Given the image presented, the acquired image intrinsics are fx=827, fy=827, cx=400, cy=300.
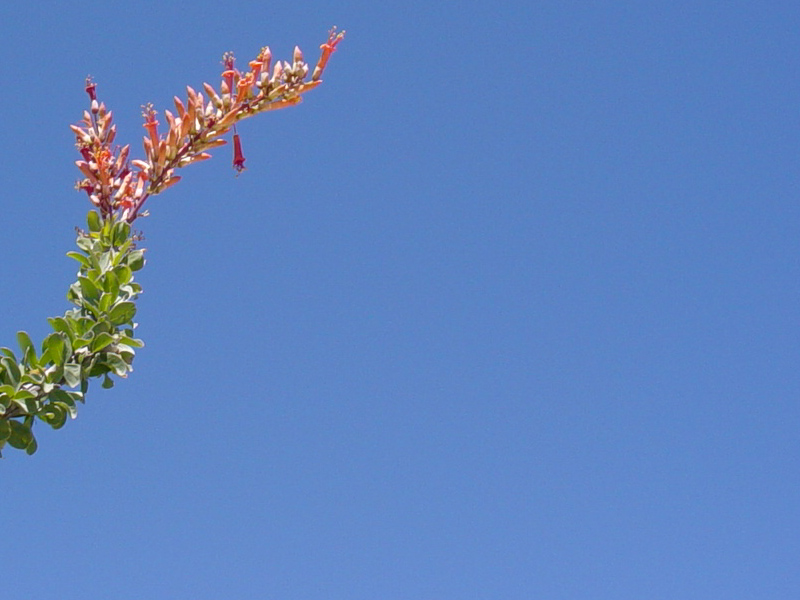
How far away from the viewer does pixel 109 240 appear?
15.2 feet

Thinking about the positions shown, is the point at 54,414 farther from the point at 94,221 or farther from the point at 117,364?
the point at 94,221

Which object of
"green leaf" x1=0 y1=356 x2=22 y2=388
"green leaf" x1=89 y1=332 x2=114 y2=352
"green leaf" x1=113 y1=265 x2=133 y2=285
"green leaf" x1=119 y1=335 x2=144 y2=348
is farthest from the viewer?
"green leaf" x1=113 y1=265 x2=133 y2=285

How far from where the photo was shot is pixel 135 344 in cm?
445

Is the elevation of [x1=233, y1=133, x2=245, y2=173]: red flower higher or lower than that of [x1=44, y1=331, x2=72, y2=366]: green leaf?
higher

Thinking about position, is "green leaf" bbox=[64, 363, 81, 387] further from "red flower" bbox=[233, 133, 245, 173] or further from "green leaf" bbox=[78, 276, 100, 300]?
"red flower" bbox=[233, 133, 245, 173]

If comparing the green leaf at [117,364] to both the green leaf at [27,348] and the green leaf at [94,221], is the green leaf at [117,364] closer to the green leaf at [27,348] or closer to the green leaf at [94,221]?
the green leaf at [27,348]

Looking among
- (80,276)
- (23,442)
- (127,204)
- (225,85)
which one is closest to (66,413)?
(23,442)

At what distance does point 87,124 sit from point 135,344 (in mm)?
1425

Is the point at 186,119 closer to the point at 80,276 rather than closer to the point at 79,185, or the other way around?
the point at 79,185

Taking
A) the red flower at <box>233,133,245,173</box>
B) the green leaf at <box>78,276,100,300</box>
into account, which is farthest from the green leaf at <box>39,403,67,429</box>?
the red flower at <box>233,133,245,173</box>

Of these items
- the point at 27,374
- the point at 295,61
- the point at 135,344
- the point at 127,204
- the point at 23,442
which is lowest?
the point at 23,442

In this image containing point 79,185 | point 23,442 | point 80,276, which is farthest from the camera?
point 79,185

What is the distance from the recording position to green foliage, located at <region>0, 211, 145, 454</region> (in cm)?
418

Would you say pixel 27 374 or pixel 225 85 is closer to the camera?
pixel 27 374
